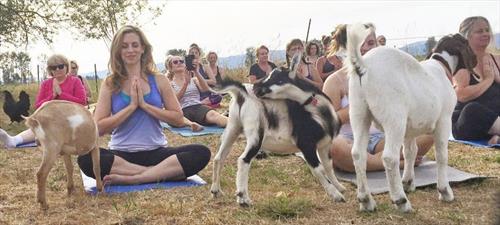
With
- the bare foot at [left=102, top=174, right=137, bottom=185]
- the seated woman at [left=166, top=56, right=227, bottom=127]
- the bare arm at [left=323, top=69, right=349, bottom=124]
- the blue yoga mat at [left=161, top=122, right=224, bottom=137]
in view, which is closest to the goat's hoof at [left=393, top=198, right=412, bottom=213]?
the bare arm at [left=323, top=69, right=349, bottom=124]

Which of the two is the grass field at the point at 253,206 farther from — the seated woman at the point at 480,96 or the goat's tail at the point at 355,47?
the seated woman at the point at 480,96

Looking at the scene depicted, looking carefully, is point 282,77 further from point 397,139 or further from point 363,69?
point 397,139

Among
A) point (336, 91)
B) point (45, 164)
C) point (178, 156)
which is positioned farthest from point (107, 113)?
point (336, 91)

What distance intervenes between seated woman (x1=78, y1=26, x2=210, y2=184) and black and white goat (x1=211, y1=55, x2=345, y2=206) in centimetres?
88

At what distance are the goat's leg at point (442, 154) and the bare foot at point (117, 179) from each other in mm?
2329

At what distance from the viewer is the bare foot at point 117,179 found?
4217mm

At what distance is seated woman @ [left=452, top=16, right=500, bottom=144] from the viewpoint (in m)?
5.61

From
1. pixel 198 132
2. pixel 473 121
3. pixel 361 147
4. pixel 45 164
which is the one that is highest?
pixel 361 147

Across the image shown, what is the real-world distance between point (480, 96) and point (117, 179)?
4.05m

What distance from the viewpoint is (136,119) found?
14.3ft

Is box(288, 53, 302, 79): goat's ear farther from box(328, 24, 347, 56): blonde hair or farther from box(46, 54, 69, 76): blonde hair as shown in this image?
box(46, 54, 69, 76): blonde hair

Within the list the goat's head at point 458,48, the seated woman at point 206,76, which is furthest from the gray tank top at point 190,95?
the goat's head at point 458,48

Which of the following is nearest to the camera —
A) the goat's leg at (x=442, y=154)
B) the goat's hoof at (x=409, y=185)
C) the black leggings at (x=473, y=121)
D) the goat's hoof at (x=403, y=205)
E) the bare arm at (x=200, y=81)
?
the goat's hoof at (x=403, y=205)

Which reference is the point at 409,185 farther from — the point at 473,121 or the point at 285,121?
the point at 473,121
